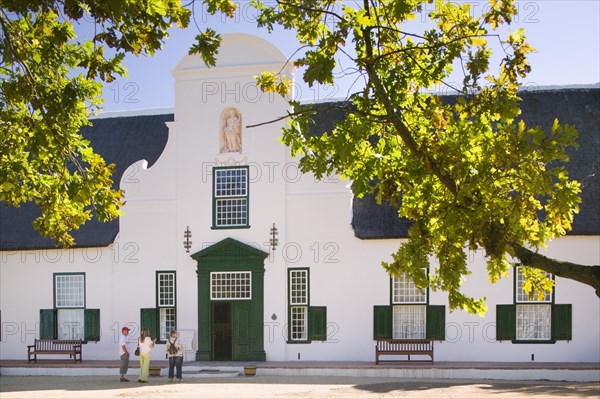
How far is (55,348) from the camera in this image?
23.5 m

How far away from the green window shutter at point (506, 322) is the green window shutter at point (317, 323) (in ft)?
15.0

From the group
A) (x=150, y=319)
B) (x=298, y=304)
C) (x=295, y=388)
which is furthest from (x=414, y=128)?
(x=150, y=319)

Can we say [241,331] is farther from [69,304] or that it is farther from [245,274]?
[69,304]

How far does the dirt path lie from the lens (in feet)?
54.0

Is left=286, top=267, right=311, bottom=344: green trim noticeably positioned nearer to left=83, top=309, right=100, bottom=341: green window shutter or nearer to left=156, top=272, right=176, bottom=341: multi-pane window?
left=156, top=272, right=176, bottom=341: multi-pane window

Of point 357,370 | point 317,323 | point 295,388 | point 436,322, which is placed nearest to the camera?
point 295,388

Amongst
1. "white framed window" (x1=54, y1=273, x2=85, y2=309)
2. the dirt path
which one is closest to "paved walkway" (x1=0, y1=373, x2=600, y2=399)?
the dirt path

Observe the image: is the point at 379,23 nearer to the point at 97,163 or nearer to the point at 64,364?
the point at 97,163

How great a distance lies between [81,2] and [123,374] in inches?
515

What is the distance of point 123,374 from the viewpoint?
66.3 ft

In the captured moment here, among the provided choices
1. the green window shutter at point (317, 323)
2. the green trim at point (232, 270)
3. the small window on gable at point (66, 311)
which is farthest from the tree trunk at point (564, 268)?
the small window on gable at point (66, 311)

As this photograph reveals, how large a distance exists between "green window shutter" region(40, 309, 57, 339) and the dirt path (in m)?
3.21

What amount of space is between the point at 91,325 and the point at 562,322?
1301 centimetres

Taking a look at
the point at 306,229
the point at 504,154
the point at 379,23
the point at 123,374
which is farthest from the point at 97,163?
the point at 306,229
